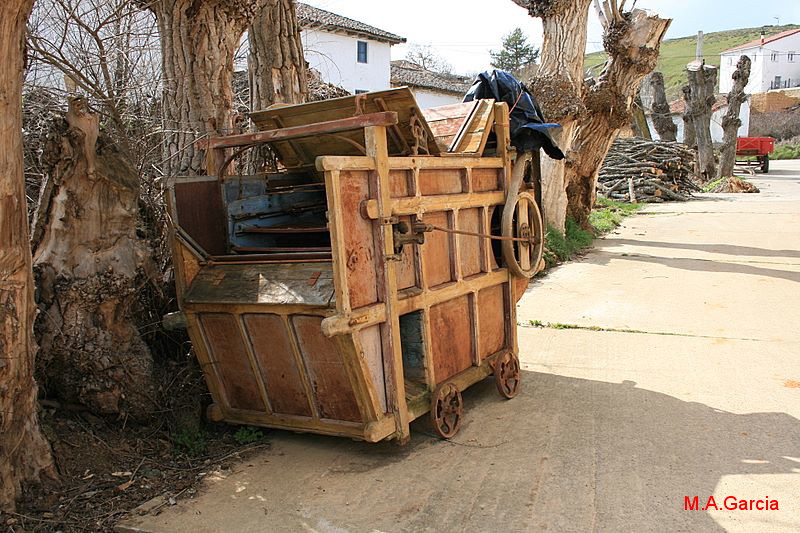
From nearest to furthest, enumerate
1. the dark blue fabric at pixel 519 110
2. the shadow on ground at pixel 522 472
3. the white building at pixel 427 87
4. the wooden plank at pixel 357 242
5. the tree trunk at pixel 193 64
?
the shadow on ground at pixel 522 472 < the wooden plank at pixel 357 242 < the dark blue fabric at pixel 519 110 < the tree trunk at pixel 193 64 < the white building at pixel 427 87

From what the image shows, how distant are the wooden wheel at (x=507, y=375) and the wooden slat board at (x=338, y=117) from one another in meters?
1.56

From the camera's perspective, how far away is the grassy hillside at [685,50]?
3307 inches

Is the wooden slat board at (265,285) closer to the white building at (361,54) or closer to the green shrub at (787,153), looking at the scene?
the white building at (361,54)

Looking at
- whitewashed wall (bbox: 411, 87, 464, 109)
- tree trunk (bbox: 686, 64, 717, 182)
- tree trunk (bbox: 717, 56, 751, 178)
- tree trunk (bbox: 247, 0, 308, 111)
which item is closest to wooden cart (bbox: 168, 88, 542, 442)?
tree trunk (bbox: 247, 0, 308, 111)

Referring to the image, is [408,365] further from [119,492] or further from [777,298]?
[777,298]

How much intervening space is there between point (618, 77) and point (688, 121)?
17.8 meters

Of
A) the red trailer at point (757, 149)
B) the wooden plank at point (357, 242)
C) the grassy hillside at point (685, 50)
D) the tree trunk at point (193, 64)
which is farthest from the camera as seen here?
the grassy hillside at point (685, 50)

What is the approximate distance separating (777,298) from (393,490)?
6.05 meters

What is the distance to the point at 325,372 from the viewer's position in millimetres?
3922

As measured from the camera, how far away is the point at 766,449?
4.08 m

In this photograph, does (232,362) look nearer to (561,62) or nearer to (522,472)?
(522,472)

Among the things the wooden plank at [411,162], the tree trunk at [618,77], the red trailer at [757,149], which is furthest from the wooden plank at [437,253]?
the red trailer at [757,149]

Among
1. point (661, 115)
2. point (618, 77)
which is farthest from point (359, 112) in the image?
point (661, 115)

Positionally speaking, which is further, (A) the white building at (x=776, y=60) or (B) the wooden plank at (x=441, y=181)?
(A) the white building at (x=776, y=60)
